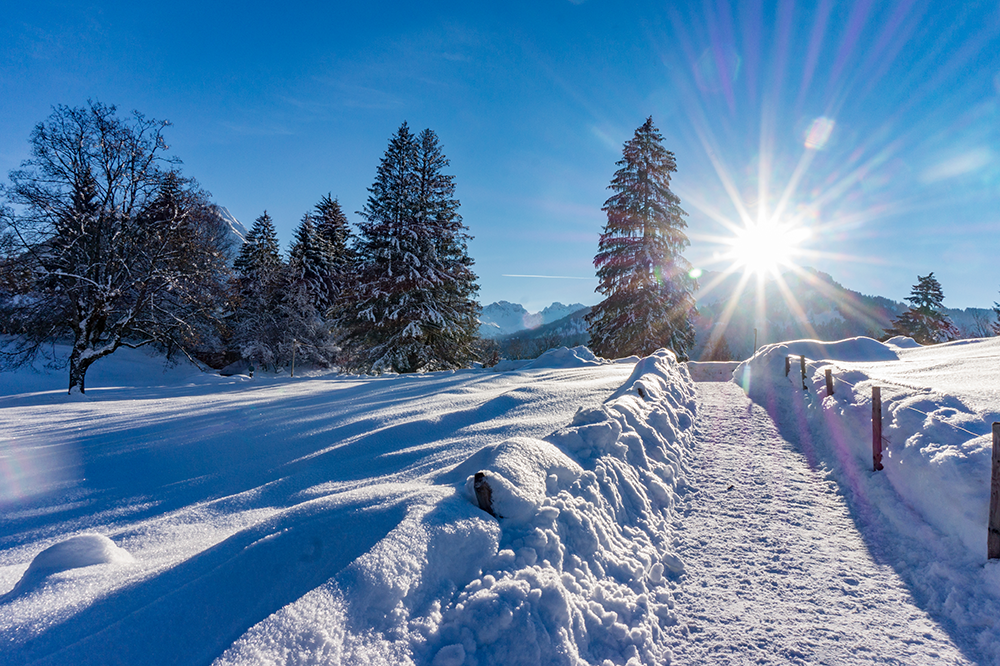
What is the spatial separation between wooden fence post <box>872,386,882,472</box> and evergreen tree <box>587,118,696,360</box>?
14356 millimetres

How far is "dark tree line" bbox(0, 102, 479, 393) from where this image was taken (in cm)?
1162

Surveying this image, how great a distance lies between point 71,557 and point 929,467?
24.0 ft

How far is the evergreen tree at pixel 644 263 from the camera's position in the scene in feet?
65.7

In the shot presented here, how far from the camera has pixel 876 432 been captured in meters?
5.46

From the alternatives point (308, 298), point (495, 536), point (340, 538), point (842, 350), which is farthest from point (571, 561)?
point (308, 298)

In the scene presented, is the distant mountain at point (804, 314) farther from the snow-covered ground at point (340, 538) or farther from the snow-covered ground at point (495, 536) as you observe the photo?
the snow-covered ground at point (340, 538)

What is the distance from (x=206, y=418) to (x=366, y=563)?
21.2ft

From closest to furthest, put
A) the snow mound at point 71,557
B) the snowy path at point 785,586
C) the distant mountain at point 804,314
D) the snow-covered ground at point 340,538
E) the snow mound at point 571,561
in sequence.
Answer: the snow-covered ground at point 340,538, the snow mound at point 71,557, the snow mound at point 571,561, the snowy path at point 785,586, the distant mountain at point 804,314

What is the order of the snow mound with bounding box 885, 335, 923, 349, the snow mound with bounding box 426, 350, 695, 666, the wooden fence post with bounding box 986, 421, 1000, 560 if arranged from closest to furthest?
the snow mound with bounding box 426, 350, 695, 666, the wooden fence post with bounding box 986, 421, 1000, 560, the snow mound with bounding box 885, 335, 923, 349

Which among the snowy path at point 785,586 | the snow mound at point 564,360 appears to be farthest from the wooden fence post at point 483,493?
the snow mound at point 564,360

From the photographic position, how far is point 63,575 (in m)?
1.98

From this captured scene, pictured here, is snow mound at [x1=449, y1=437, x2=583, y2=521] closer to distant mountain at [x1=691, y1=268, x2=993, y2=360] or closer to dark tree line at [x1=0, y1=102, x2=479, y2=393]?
dark tree line at [x1=0, y1=102, x2=479, y2=393]

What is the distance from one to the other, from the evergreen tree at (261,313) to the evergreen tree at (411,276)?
28.2ft

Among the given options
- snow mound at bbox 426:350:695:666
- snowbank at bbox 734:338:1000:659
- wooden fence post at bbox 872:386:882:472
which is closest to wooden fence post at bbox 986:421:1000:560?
snowbank at bbox 734:338:1000:659
